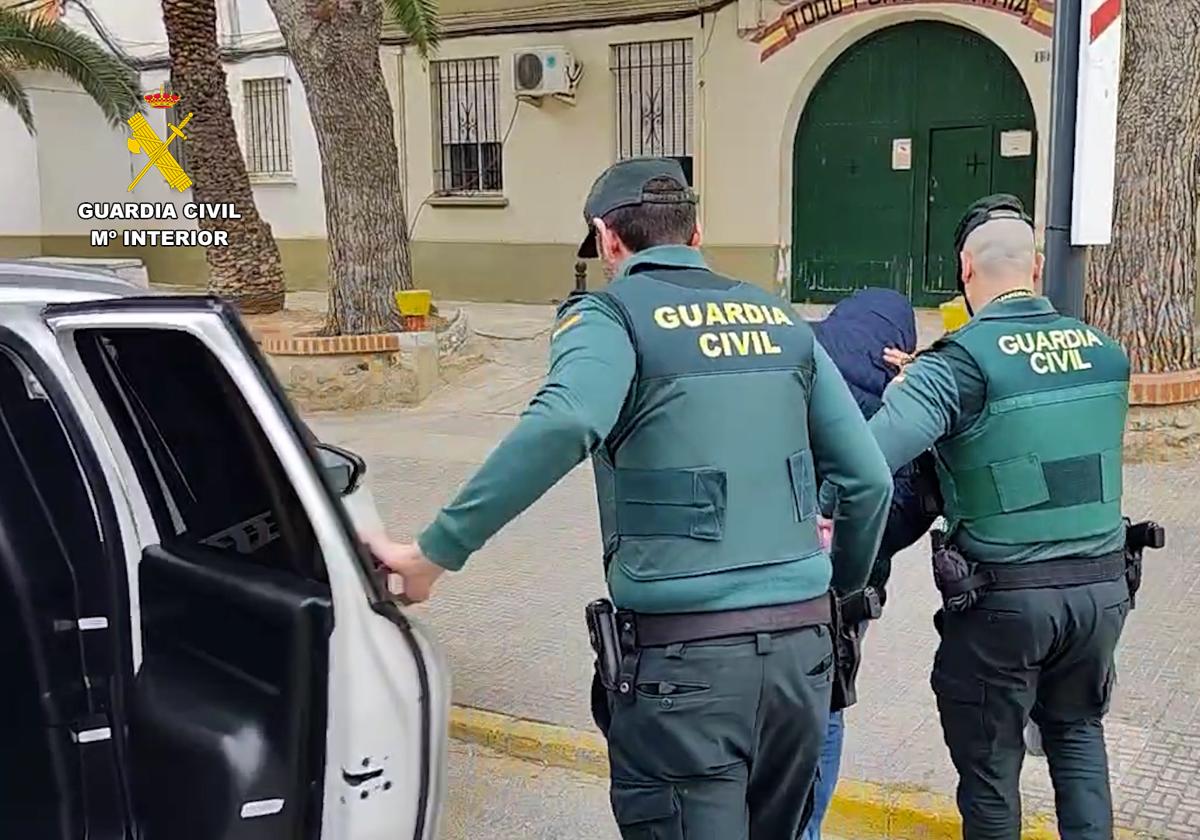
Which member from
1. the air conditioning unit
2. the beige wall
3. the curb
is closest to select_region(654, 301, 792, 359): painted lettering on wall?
the curb

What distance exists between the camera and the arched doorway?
13750 mm

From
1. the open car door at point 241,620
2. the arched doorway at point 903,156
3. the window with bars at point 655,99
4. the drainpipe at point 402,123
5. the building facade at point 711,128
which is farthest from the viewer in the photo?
the drainpipe at point 402,123

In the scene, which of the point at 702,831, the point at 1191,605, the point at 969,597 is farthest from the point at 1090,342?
the point at 1191,605

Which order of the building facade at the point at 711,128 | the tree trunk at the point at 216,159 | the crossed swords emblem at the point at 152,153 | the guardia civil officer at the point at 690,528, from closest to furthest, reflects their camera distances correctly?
the guardia civil officer at the point at 690,528 < the tree trunk at the point at 216,159 < the building facade at the point at 711,128 < the crossed swords emblem at the point at 152,153

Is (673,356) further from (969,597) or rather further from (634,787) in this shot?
→ (969,597)

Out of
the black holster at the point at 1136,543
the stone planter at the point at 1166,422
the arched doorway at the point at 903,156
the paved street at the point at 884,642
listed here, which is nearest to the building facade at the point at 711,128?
the arched doorway at the point at 903,156

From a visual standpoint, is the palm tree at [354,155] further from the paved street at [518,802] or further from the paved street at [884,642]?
the paved street at [518,802]

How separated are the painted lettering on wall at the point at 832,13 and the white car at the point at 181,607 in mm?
11687

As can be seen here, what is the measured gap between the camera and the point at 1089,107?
4137mm

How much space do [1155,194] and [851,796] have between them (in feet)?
17.3

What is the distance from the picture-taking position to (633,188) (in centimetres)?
264

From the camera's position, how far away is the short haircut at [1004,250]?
3.15 m

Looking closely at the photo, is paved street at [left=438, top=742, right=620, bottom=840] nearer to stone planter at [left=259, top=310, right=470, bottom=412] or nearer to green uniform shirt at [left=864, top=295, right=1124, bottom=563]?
green uniform shirt at [left=864, top=295, right=1124, bottom=563]

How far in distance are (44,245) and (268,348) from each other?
1094 centimetres
